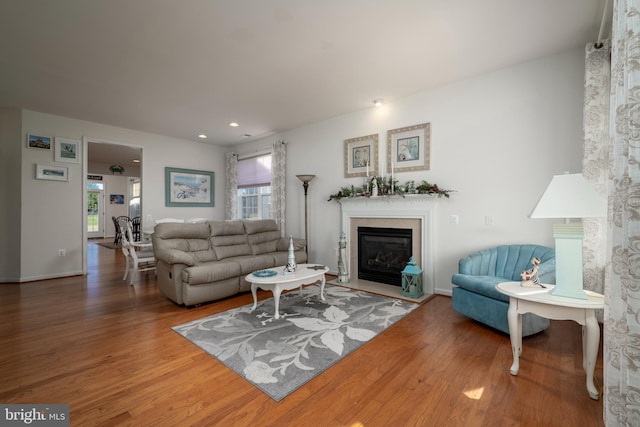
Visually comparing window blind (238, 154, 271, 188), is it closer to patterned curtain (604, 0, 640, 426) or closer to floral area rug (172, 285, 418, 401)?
floral area rug (172, 285, 418, 401)

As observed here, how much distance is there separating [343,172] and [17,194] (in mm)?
5354

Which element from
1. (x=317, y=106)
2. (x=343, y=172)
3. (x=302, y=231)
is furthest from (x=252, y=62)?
(x=302, y=231)

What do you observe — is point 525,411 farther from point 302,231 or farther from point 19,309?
point 19,309

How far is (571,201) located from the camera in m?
1.74

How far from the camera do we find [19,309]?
Answer: 3.32 metres

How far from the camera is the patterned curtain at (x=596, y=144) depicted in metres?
2.55

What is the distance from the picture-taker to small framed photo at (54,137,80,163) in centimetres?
482

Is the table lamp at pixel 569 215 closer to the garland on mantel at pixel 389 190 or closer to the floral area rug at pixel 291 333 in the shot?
the floral area rug at pixel 291 333

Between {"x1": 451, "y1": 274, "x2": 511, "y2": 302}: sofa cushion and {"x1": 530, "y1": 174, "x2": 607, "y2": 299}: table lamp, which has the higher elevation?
{"x1": 530, "y1": 174, "x2": 607, "y2": 299}: table lamp

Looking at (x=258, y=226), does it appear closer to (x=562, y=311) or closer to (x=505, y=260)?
(x=505, y=260)

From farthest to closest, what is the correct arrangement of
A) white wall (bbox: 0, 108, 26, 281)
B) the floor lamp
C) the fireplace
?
1. the floor lamp
2. white wall (bbox: 0, 108, 26, 281)
3. the fireplace

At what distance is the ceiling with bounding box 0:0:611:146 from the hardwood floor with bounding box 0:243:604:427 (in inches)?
110

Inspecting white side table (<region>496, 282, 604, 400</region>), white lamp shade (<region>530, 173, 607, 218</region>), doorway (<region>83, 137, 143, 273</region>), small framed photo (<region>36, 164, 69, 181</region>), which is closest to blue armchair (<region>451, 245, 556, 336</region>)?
white side table (<region>496, 282, 604, 400</region>)

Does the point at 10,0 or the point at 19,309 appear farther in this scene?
the point at 19,309
